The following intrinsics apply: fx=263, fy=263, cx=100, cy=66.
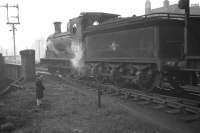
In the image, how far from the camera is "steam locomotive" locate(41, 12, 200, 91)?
8812 millimetres

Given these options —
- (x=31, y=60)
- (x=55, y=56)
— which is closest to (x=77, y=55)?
(x=31, y=60)

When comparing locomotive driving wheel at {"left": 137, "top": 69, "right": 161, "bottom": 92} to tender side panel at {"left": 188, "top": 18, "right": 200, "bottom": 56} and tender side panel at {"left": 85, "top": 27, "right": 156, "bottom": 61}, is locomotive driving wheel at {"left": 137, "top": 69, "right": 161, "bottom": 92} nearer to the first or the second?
A: tender side panel at {"left": 85, "top": 27, "right": 156, "bottom": 61}

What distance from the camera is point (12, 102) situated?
926cm

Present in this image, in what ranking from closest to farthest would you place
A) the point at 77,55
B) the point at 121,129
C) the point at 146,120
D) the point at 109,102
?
the point at 121,129
the point at 146,120
the point at 109,102
the point at 77,55

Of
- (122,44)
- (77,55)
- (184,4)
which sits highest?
(184,4)

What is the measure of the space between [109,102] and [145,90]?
1.96 meters

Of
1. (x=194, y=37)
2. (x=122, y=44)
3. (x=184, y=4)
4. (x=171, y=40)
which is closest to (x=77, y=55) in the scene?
(x=122, y=44)

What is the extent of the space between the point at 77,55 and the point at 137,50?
499 centimetres

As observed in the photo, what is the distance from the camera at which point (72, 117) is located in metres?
7.01

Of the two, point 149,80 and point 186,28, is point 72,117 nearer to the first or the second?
point 149,80

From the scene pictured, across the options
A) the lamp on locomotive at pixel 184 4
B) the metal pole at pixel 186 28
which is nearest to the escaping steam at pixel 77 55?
the metal pole at pixel 186 28

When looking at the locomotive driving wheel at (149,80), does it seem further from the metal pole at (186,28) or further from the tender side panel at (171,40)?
the metal pole at (186,28)

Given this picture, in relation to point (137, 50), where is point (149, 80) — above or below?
below

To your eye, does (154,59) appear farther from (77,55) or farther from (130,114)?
(77,55)
